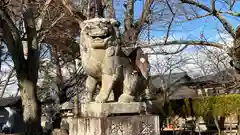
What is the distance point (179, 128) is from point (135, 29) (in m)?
9.69

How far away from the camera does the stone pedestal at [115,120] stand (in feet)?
17.4

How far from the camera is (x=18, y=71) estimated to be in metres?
12.5

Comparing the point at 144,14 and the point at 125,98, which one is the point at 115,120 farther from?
the point at 144,14

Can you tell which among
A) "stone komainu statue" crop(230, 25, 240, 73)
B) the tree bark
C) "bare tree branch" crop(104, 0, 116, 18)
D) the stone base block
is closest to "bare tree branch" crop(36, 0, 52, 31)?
the tree bark

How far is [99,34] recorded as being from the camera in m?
5.45

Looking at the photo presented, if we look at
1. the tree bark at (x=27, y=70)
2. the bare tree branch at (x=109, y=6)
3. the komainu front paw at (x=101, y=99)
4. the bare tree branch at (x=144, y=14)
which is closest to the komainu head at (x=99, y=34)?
the komainu front paw at (x=101, y=99)

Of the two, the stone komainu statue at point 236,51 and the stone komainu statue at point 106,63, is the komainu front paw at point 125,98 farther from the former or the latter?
the stone komainu statue at point 236,51

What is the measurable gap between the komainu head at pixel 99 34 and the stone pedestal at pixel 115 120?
38.1 inches

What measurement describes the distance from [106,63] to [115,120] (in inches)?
36.0

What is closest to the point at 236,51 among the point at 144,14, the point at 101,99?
the point at 144,14

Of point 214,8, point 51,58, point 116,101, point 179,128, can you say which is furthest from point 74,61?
point 116,101

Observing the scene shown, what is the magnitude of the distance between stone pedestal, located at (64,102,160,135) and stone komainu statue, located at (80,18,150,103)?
0.49 feet

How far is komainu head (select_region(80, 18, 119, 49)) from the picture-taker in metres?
5.46

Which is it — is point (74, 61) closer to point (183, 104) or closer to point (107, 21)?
point (183, 104)
